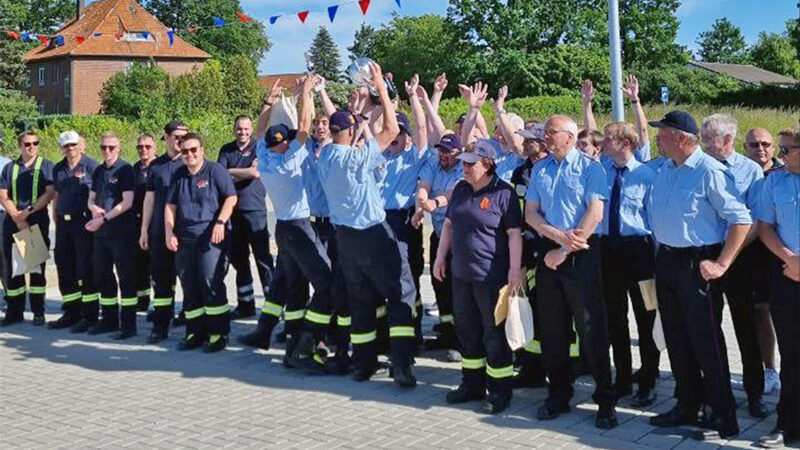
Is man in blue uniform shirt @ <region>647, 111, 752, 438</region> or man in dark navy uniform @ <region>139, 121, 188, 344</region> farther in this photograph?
man in dark navy uniform @ <region>139, 121, 188, 344</region>

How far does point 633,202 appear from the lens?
6750 millimetres

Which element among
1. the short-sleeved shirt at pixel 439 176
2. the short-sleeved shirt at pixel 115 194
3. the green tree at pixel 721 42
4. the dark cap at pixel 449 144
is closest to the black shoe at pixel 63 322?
Answer: the short-sleeved shirt at pixel 115 194

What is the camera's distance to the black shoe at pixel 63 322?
10.4 metres

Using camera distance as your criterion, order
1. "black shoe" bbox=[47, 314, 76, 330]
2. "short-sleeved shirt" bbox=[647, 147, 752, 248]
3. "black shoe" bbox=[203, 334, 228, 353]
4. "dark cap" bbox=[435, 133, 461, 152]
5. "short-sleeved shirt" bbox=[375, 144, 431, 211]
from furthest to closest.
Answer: "black shoe" bbox=[47, 314, 76, 330] → "black shoe" bbox=[203, 334, 228, 353] → "short-sleeved shirt" bbox=[375, 144, 431, 211] → "dark cap" bbox=[435, 133, 461, 152] → "short-sleeved shirt" bbox=[647, 147, 752, 248]

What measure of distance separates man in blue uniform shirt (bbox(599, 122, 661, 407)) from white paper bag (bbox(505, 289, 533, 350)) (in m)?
0.68

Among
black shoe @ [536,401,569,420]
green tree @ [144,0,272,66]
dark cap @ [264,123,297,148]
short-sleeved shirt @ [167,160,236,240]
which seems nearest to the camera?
black shoe @ [536,401,569,420]

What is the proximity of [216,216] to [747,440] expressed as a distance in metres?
5.29

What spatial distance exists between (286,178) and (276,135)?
0.40 metres

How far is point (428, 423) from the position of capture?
6453 mm

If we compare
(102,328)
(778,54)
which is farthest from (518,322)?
(778,54)

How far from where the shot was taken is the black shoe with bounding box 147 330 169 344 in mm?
9430

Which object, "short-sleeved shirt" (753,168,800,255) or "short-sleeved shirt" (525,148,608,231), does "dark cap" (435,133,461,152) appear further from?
"short-sleeved shirt" (753,168,800,255)

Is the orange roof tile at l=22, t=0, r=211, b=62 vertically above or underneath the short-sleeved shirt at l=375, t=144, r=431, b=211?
above

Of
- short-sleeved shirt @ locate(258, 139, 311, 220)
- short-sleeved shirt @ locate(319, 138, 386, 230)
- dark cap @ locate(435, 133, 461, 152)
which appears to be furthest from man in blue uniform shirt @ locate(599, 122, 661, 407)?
short-sleeved shirt @ locate(258, 139, 311, 220)
